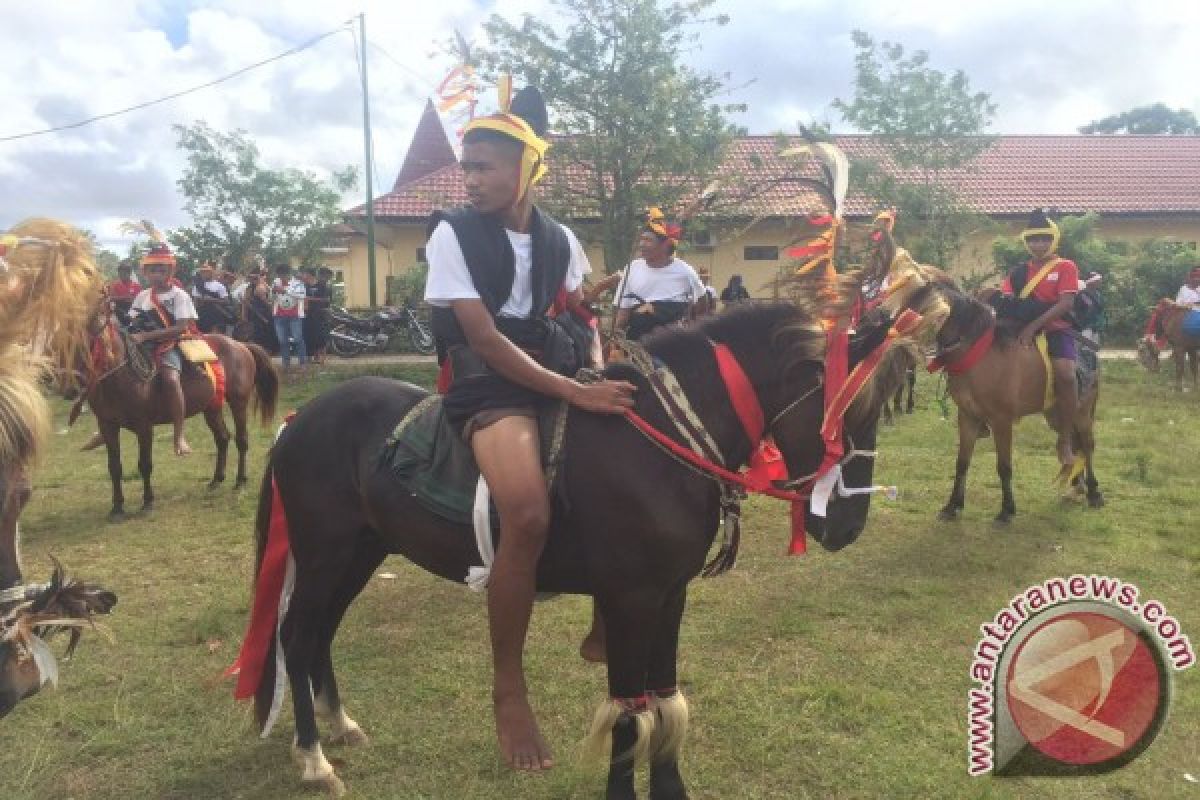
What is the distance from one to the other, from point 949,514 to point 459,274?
571 cm

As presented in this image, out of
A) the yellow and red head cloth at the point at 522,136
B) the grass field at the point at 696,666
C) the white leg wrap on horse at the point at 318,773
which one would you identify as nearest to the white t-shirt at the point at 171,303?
the grass field at the point at 696,666

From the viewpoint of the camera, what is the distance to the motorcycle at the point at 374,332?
1756 cm

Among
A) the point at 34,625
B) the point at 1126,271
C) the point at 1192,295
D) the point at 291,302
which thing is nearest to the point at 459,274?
the point at 34,625

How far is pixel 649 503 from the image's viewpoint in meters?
2.64

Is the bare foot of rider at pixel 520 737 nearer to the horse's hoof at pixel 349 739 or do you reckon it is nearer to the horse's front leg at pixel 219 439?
the horse's hoof at pixel 349 739

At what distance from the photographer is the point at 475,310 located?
2.59 m

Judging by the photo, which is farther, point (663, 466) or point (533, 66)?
point (533, 66)

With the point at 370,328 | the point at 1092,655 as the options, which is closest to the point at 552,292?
the point at 1092,655

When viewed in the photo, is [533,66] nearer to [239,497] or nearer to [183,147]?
[239,497]

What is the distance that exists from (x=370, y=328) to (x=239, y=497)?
1038 cm

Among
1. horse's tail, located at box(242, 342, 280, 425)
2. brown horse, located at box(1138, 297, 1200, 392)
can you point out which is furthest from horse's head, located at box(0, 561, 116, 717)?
brown horse, located at box(1138, 297, 1200, 392)

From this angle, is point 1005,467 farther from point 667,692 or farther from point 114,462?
point 114,462

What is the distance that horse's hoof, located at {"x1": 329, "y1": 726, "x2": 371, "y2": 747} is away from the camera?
141 inches

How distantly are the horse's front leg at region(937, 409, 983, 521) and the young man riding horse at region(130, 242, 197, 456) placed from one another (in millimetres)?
7524
